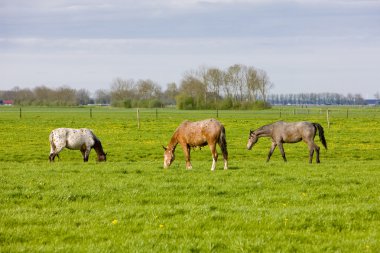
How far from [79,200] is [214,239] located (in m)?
4.38

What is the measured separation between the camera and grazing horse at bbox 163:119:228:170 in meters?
17.5

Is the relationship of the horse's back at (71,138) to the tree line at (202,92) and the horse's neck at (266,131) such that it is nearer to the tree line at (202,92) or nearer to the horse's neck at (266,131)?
the horse's neck at (266,131)

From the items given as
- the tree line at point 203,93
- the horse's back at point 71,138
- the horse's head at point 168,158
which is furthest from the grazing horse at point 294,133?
the tree line at point 203,93

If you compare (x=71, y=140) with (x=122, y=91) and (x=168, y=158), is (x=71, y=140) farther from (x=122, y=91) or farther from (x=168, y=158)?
(x=122, y=91)

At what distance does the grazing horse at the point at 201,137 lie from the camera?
17.5m

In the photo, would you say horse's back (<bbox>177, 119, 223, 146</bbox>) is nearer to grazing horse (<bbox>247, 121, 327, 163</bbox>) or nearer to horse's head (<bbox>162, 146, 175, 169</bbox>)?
horse's head (<bbox>162, 146, 175, 169</bbox>)

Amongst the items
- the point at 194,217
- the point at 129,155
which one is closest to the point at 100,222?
the point at 194,217

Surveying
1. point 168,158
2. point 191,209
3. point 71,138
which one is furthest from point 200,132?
point 191,209

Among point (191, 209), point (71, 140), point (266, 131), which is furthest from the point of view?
point (266, 131)

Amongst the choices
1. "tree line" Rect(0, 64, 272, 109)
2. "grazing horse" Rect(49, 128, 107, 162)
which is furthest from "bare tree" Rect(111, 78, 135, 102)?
"grazing horse" Rect(49, 128, 107, 162)

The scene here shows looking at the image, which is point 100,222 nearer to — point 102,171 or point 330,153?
point 102,171

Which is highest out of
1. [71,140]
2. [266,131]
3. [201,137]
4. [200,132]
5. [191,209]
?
[200,132]

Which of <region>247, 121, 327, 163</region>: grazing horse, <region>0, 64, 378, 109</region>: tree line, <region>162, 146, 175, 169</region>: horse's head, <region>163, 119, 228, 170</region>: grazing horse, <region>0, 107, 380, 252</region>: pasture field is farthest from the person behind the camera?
<region>0, 64, 378, 109</region>: tree line

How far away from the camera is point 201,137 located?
1783 cm
